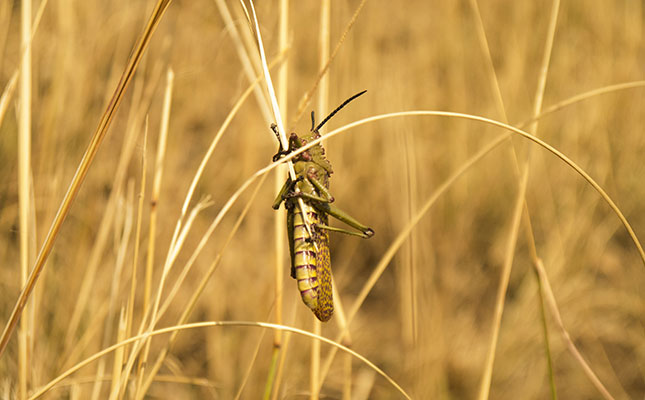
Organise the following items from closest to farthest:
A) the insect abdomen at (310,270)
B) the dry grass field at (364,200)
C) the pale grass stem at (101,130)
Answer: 1. the pale grass stem at (101,130)
2. the insect abdomen at (310,270)
3. the dry grass field at (364,200)

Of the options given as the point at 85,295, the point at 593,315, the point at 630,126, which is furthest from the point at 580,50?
the point at 85,295

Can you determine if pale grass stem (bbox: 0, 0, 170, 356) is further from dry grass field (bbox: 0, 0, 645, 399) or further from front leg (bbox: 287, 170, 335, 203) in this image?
dry grass field (bbox: 0, 0, 645, 399)

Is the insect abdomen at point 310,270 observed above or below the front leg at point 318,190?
below

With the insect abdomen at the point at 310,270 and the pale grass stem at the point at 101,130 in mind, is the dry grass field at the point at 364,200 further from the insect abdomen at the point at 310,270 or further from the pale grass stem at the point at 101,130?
the pale grass stem at the point at 101,130

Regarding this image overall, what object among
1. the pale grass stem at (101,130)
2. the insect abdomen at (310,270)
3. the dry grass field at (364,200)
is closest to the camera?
the pale grass stem at (101,130)

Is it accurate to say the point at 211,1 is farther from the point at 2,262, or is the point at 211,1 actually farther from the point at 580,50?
the point at 580,50

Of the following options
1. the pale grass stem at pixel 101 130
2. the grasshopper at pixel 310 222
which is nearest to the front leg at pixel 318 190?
the grasshopper at pixel 310 222

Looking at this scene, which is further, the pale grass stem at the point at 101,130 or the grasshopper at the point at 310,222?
the grasshopper at the point at 310,222
